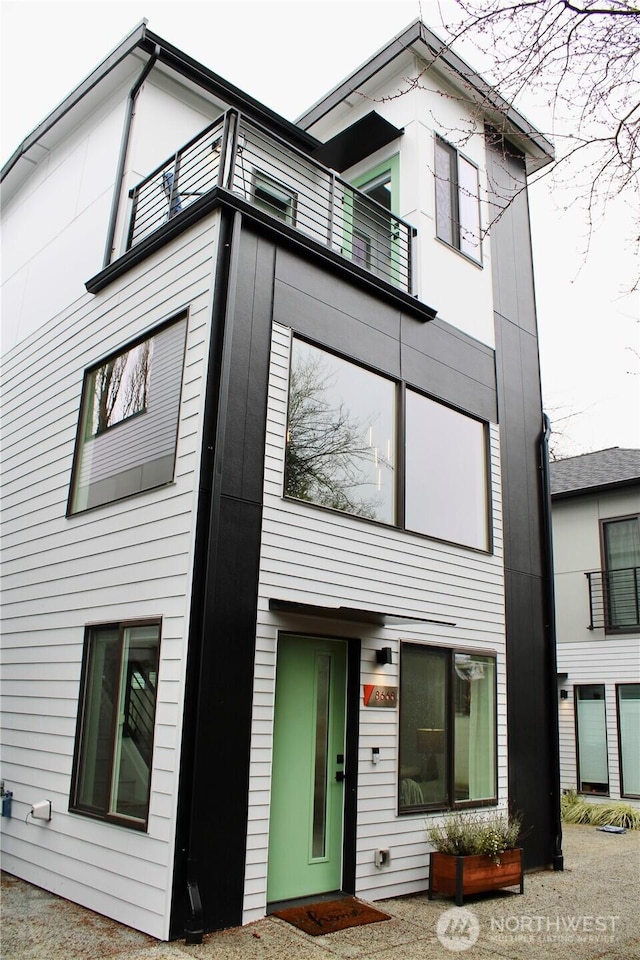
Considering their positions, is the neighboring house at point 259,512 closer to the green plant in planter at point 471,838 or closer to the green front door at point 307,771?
the green front door at point 307,771

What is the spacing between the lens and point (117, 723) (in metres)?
6.11

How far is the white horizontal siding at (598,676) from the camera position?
43.2 feet

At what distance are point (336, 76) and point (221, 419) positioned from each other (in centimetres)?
632

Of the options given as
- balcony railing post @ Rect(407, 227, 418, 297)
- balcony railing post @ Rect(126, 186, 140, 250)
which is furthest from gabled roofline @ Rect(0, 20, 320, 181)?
balcony railing post @ Rect(407, 227, 418, 297)

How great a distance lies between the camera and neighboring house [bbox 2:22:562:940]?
5.76 meters

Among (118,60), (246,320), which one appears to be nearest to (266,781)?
(246,320)

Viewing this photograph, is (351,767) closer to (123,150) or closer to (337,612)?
(337,612)

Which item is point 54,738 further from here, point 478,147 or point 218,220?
point 478,147

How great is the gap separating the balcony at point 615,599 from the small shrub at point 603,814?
3.15 meters

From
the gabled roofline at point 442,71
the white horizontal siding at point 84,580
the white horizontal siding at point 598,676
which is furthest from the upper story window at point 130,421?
A: the white horizontal siding at point 598,676

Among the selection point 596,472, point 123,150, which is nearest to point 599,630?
point 596,472

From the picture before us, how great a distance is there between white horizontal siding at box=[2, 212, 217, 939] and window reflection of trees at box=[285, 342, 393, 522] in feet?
3.44

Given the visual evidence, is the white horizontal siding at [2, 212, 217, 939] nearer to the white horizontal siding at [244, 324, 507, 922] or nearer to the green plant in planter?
the white horizontal siding at [244, 324, 507, 922]

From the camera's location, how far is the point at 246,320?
21.1 feet
